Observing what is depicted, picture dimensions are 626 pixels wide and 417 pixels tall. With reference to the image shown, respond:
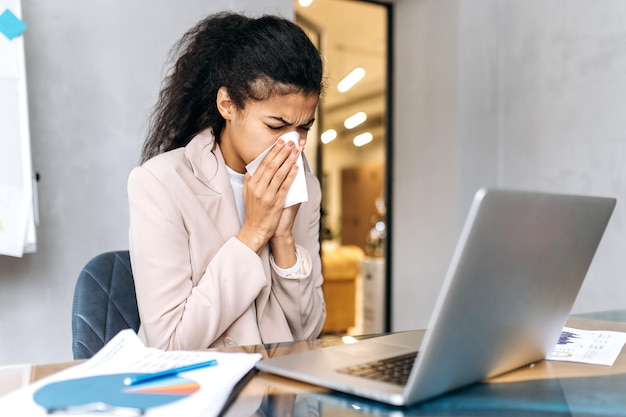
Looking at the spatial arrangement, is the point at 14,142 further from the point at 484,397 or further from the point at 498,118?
the point at 498,118

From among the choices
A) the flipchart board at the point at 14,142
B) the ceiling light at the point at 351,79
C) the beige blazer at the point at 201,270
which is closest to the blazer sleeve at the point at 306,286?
the beige blazer at the point at 201,270

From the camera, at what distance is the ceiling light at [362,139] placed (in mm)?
9419

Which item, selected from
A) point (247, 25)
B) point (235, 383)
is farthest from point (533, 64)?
point (235, 383)

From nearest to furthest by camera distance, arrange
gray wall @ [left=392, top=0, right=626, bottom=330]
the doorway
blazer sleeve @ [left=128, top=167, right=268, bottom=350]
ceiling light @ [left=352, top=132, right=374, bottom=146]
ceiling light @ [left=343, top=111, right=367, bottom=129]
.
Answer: blazer sleeve @ [left=128, top=167, right=268, bottom=350], gray wall @ [left=392, top=0, right=626, bottom=330], the doorway, ceiling light @ [left=343, top=111, right=367, bottom=129], ceiling light @ [left=352, top=132, right=374, bottom=146]

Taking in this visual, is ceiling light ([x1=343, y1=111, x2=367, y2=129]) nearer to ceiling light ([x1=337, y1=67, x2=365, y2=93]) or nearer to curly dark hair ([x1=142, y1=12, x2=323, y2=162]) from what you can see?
ceiling light ([x1=337, y1=67, x2=365, y2=93])

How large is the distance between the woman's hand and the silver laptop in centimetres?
36

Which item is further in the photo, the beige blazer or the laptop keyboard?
the beige blazer

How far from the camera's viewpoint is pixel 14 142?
65.6 inches

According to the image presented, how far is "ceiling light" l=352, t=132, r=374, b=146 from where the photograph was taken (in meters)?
9.42

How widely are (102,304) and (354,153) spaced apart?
29.9ft

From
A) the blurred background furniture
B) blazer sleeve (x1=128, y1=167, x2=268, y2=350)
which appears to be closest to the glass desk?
blazer sleeve (x1=128, y1=167, x2=268, y2=350)

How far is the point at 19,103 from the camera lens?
167 cm

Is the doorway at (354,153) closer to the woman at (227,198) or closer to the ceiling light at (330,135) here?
the ceiling light at (330,135)

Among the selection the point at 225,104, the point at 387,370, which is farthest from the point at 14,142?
the point at 387,370
